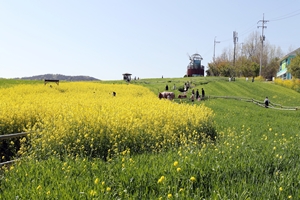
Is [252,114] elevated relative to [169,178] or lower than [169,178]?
lower

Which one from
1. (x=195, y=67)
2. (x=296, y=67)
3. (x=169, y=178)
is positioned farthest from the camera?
(x=195, y=67)

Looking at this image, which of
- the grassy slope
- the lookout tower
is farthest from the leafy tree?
the lookout tower

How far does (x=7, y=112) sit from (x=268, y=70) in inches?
3952

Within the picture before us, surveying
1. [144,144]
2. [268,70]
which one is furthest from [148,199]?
[268,70]

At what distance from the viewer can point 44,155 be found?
8.70 meters

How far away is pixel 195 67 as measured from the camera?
8431 cm

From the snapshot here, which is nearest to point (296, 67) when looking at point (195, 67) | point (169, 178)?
point (195, 67)

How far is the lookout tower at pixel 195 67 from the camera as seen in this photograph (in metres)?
83.8

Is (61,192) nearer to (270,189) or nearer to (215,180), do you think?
(215,180)

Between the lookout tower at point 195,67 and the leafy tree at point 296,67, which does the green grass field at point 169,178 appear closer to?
the leafy tree at point 296,67

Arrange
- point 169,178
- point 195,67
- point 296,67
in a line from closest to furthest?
point 169,178 < point 296,67 < point 195,67

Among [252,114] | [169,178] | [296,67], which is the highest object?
[296,67]

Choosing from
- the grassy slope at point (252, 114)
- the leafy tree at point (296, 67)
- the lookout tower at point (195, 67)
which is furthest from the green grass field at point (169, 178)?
the lookout tower at point (195, 67)

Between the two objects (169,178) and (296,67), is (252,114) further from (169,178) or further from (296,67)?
(296,67)
